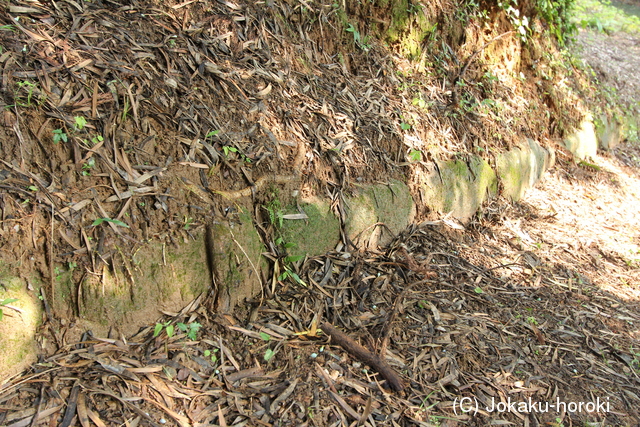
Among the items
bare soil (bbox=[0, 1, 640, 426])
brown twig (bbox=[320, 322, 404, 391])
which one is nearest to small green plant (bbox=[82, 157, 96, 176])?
bare soil (bbox=[0, 1, 640, 426])

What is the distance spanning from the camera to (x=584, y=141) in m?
5.90

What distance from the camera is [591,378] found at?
2785mm

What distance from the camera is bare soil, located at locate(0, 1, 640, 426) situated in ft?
6.94

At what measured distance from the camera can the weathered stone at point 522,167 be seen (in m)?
4.46

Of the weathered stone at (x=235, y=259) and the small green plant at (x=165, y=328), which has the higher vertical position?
the weathered stone at (x=235, y=259)

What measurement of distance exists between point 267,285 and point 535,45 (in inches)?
184

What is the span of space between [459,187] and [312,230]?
1654 millimetres

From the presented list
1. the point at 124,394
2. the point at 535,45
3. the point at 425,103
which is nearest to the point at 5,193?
the point at 124,394

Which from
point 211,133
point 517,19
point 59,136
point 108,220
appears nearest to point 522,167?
point 517,19

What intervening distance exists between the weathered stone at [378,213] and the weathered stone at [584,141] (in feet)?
10.9

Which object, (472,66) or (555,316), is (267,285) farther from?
(472,66)

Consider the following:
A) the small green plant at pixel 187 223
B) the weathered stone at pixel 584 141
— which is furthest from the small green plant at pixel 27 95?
the weathered stone at pixel 584 141

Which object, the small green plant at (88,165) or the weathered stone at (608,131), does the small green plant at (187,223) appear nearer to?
the small green plant at (88,165)

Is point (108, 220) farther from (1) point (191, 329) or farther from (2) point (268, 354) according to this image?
(2) point (268, 354)
